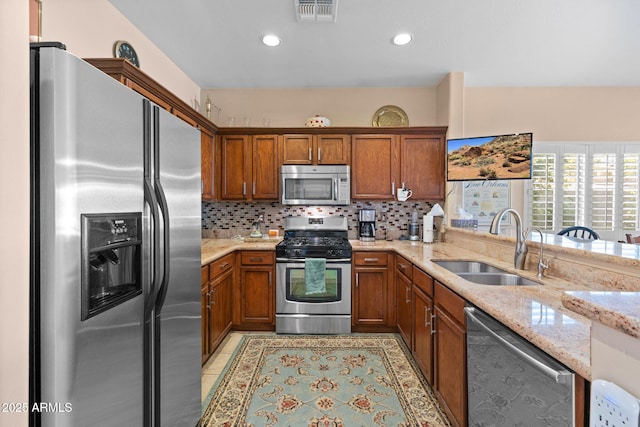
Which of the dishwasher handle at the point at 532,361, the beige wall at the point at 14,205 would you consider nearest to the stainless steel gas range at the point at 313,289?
the dishwasher handle at the point at 532,361

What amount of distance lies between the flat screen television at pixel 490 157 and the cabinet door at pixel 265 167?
190 centimetres

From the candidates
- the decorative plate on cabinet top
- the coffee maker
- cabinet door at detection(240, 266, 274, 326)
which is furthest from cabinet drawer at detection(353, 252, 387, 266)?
the decorative plate on cabinet top

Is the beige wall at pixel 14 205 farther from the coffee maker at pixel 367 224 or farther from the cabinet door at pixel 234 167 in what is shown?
the coffee maker at pixel 367 224

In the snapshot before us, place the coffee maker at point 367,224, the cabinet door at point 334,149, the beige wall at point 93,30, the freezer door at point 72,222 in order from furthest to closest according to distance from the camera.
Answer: the coffee maker at point 367,224, the cabinet door at point 334,149, the beige wall at point 93,30, the freezer door at point 72,222

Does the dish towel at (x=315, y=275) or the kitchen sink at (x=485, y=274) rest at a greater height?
the kitchen sink at (x=485, y=274)

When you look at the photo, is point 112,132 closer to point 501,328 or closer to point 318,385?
point 501,328

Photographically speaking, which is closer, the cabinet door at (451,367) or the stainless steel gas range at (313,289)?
the cabinet door at (451,367)

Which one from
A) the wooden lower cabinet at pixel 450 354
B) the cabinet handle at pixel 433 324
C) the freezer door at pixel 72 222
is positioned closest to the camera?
the freezer door at pixel 72 222

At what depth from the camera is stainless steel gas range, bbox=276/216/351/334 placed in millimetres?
3170

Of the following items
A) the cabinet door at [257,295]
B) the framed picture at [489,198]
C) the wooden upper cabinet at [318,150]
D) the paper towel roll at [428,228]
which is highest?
the wooden upper cabinet at [318,150]

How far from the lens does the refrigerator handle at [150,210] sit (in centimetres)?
123

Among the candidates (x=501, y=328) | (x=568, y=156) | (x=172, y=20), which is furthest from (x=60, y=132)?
(x=568, y=156)

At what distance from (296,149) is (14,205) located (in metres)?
3.00

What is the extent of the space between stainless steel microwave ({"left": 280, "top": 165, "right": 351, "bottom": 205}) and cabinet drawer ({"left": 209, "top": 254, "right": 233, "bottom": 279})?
2.98 ft
